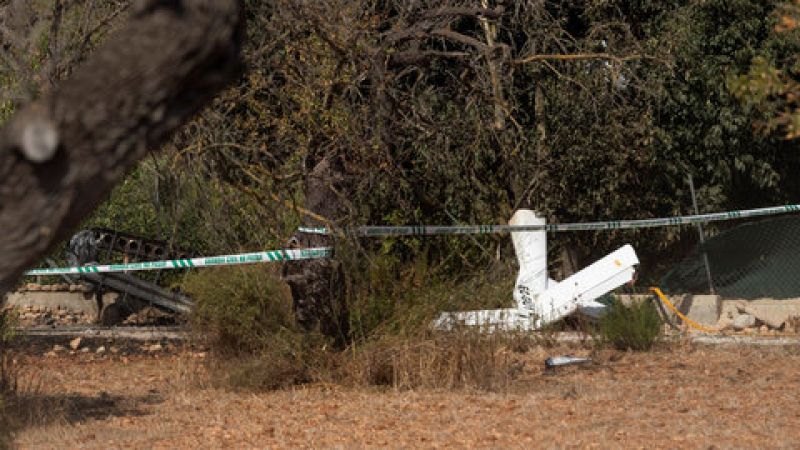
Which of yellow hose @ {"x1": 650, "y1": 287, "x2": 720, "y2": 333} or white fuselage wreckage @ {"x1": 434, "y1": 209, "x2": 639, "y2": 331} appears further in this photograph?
yellow hose @ {"x1": 650, "y1": 287, "x2": 720, "y2": 333}

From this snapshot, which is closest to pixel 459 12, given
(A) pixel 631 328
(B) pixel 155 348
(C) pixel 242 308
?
(C) pixel 242 308

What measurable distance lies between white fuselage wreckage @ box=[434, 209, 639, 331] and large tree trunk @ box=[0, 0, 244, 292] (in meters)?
8.32

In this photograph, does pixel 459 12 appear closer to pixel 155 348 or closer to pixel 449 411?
pixel 449 411

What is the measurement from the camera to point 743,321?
50.8 feet

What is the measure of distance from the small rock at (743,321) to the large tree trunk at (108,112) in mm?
12154

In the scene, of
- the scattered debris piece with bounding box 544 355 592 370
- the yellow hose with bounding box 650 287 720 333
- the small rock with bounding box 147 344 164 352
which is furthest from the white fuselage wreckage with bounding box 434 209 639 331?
the small rock with bounding box 147 344 164 352

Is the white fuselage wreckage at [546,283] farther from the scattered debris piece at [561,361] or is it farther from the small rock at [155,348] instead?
the small rock at [155,348]

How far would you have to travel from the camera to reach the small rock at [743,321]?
15.4 meters

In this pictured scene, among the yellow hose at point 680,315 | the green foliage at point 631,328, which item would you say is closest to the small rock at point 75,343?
the green foliage at point 631,328

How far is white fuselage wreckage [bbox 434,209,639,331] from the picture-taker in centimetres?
1309

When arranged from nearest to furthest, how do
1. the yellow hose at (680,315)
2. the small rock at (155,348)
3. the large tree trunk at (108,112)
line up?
1. the large tree trunk at (108,112)
2. the small rock at (155,348)
3. the yellow hose at (680,315)

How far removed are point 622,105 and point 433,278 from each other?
629 cm

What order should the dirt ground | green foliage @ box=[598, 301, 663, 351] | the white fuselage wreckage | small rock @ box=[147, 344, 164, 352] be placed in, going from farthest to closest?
1. small rock @ box=[147, 344, 164, 352]
2. the white fuselage wreckage
3. green foliage @ box=[598, 301, 663, 351]
4. the dirt ground

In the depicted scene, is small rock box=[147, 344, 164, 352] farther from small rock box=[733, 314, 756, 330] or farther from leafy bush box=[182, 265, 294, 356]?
small rock box=[733, 314, 756, 330]
